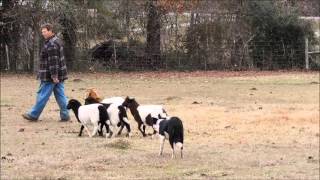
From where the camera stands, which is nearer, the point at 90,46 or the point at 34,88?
the point at 34,88

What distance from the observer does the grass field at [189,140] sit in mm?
8898

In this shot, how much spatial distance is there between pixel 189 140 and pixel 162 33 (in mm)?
14651

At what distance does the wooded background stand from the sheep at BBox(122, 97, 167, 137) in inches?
390

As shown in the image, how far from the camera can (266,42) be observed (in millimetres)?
28062

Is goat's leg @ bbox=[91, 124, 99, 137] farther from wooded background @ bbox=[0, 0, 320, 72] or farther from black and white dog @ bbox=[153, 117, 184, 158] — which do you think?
wooded background @ bbox=[0, 0, 320, 72]

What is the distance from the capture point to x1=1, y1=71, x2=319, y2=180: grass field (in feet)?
29.2

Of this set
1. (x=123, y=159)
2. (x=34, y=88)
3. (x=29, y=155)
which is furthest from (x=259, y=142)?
(x=34, y=88)

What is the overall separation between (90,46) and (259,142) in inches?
427

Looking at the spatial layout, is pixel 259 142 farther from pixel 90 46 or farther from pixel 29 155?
pixel 90 46

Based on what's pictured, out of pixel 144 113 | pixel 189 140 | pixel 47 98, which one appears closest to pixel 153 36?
pixel 47 98

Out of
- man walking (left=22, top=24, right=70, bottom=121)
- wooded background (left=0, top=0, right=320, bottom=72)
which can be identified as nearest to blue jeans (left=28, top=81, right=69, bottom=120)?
man walking (left=22, top=24, right=70, bottom=121)

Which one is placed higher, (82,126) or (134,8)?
(134,8)

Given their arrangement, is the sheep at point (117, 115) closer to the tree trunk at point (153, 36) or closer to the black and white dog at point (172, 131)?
the black and white dog at point (172, 131)

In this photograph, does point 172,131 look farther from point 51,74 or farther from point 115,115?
point 51,74
